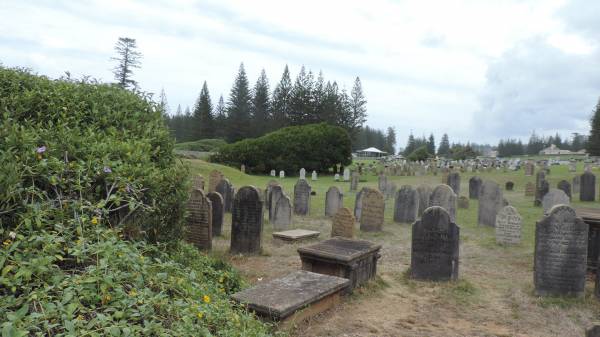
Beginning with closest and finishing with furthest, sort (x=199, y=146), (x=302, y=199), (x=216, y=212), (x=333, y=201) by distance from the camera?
(x=216, y=212), (x=333, y=201), (x=302, y=199), (x=199, y=146)

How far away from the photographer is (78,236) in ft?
12.5

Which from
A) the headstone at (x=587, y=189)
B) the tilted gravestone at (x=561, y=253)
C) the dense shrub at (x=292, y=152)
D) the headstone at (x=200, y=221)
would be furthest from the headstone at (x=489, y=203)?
the dense shrub at (x=292, y=152)

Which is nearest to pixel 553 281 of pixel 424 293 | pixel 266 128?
pixel 424 293

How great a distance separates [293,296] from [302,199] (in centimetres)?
1036

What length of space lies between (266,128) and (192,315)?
206ft

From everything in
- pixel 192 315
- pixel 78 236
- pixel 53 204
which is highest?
pixel 53 204

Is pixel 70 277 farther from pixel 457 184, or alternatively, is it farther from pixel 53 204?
pixel 457 184

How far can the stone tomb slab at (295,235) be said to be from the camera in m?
11.1

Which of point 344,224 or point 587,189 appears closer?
point 344,224

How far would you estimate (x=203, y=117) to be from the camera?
67.2m

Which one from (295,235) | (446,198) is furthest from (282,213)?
(446,198)

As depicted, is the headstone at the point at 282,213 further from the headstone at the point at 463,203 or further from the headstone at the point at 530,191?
the headstone at the point at 530,191

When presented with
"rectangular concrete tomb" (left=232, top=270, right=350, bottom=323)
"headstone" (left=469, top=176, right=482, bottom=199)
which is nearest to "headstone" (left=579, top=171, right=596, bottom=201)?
"headstone" (left=469, top=176, right=482, bottom=199)

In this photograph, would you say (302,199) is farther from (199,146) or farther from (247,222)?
(199,146)
